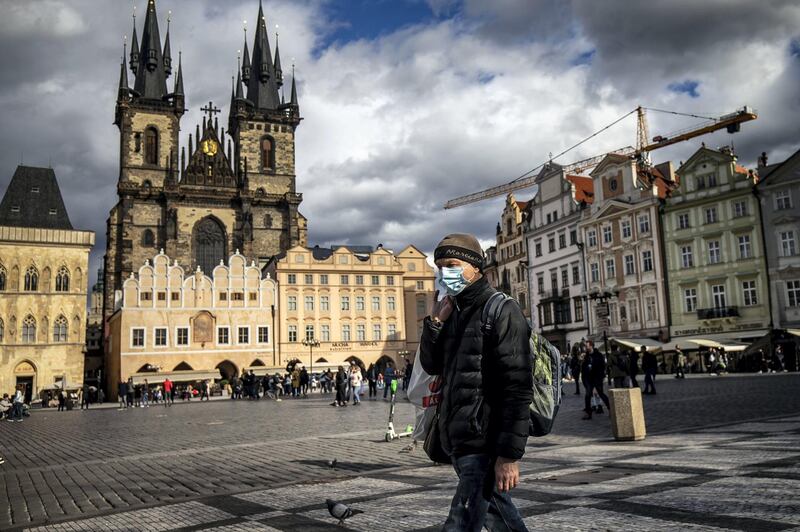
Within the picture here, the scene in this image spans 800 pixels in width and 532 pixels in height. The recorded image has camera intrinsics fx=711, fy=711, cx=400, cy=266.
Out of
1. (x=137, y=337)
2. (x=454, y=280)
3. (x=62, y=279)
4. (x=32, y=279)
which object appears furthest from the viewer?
(x=62, y=279)

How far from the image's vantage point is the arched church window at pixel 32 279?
56156 mm

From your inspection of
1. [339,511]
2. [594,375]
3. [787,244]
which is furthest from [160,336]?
[339,511]

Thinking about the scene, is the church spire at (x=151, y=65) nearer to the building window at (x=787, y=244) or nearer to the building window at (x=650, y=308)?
the building window at (x=650, y=308)

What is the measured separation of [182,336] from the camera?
182 feet

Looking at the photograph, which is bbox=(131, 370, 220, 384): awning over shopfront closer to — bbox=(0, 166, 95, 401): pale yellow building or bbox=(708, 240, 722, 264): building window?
bbox=(0, 166, 95, 401): pale yellow building

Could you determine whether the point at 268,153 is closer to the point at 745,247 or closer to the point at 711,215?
the point at 711,215

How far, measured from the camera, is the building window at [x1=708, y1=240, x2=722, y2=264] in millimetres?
43219

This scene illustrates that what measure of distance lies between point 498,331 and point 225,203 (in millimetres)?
72401

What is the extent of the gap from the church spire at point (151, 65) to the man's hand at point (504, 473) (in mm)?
78799

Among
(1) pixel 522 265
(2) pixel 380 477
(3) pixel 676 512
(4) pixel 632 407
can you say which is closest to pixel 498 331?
(3) pixel 676 512

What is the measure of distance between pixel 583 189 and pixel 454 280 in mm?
53910

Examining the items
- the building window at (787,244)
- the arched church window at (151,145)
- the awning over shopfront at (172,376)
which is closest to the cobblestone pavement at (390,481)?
the building window at (787,244)

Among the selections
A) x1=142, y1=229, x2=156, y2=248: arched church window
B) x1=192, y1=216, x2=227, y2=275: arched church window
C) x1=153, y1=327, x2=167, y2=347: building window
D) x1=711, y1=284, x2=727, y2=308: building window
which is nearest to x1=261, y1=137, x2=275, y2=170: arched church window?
x1=192, y1=216, x2=227, y2=275: arched church window

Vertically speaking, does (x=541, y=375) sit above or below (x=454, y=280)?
below
